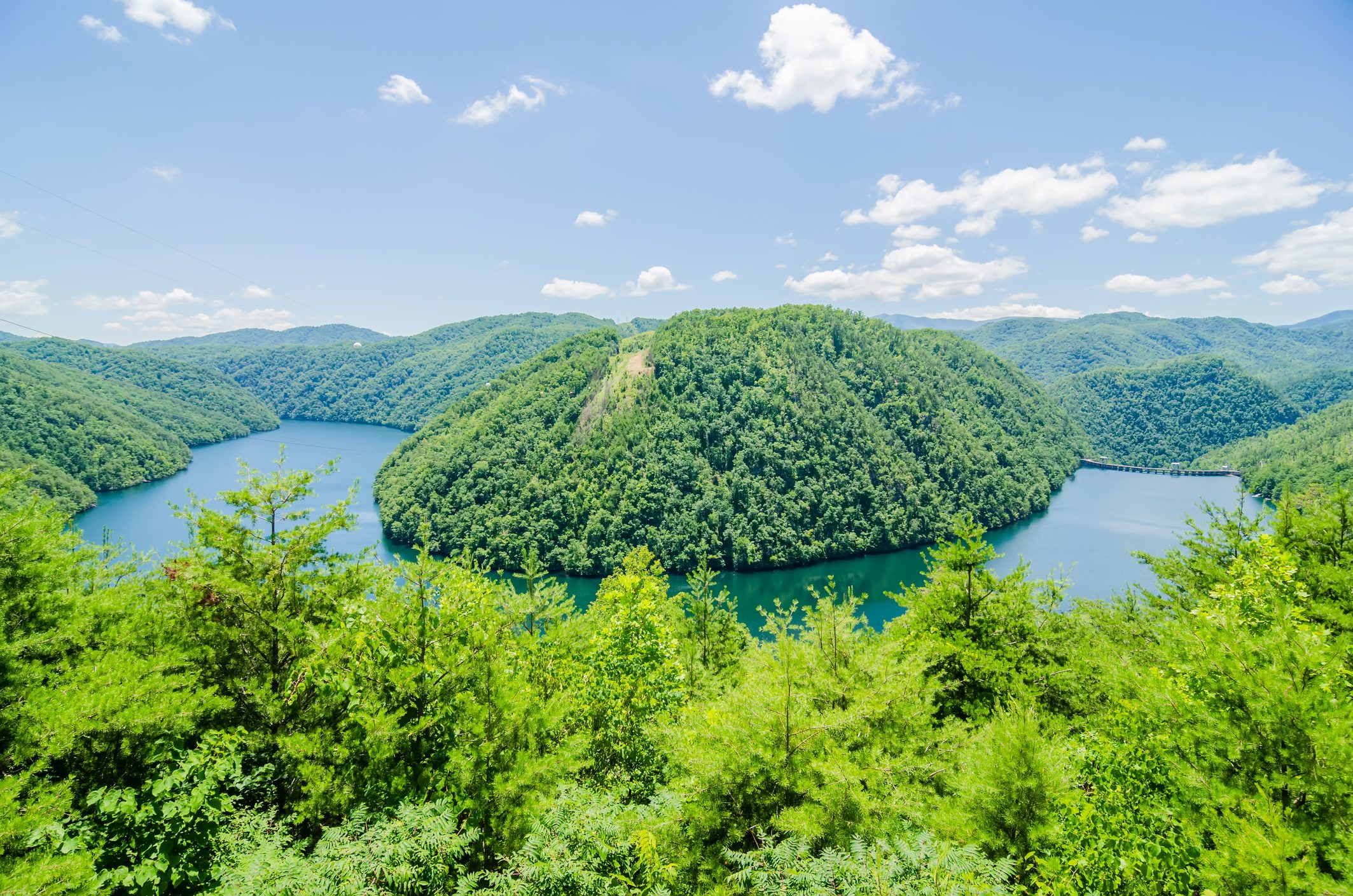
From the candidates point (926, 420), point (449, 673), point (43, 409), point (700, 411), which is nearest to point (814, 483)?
point (700, 411)

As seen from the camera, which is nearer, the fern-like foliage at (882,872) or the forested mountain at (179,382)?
the fern-like foliage at (882,872)

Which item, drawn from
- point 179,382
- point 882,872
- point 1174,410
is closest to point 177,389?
point 179,382

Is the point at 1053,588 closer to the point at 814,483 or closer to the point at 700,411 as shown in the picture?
the point at 814,483

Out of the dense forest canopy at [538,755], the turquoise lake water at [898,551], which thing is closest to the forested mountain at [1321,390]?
the turquoise lake water at [898,551]

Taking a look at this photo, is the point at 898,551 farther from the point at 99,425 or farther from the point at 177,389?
the point at 177,389

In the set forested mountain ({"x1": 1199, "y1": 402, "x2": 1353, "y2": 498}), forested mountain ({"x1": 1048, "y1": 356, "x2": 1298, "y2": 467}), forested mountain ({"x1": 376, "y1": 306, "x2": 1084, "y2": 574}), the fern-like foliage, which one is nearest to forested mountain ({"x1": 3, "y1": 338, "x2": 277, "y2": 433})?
forested mountain ({"x1": 376, "y1": 306, "x2": 1084, "y2": 574})

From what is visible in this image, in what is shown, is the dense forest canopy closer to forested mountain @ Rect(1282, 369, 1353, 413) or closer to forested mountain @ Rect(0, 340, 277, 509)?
forested mountain @ Rect(0, 340, 277, 509)

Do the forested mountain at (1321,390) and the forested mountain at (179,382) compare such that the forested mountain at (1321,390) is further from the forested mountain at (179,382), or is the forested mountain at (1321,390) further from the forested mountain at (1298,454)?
the forested mountain at (179,382)
